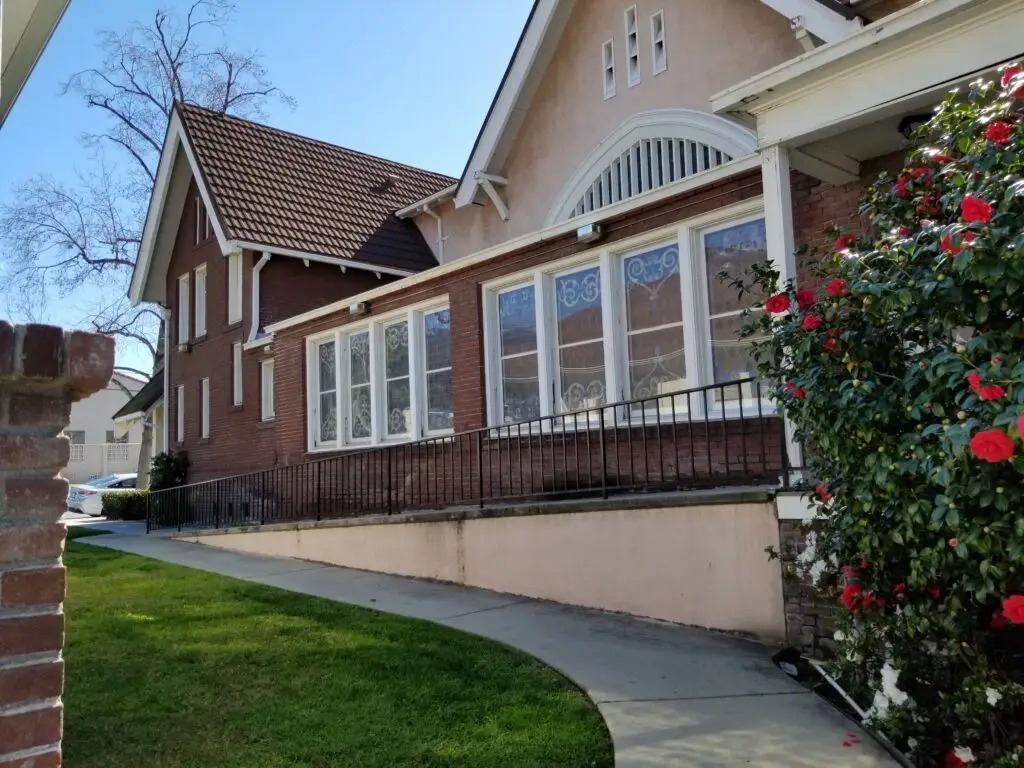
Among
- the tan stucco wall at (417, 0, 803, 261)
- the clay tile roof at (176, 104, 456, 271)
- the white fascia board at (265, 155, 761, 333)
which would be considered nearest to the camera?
the white fascia board at (265, 155, 761, 333)

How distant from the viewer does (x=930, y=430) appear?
291 cm

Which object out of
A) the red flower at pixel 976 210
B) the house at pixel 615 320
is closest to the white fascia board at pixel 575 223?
the house at pixel 615 320

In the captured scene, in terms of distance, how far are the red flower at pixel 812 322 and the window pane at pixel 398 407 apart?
785 cm

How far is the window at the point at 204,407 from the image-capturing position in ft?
59.6

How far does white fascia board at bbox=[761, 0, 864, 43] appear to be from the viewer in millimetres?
7762

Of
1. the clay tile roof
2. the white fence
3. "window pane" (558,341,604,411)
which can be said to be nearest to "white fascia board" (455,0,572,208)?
the clay tile roof

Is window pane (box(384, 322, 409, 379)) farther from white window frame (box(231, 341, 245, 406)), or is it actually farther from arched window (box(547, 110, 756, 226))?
white window frame (box(231, 341, 245, 406))

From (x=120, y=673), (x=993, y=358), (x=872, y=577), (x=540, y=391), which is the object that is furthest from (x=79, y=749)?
(x=540, y=391)

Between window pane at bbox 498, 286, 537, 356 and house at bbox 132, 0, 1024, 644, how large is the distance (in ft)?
0.12

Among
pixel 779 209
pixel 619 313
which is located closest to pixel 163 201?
pixel 619 313

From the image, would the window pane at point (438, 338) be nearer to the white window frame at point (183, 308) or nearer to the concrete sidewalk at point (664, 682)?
the concrete sidewalk at point (664, 682)

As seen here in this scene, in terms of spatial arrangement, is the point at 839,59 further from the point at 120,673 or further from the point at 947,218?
the point at 120,673

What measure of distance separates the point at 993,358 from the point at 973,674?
1.47 meters

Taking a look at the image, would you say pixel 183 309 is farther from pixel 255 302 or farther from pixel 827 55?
pixel 827 55
